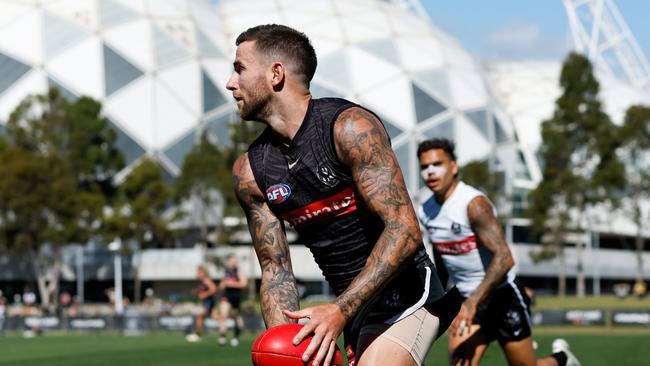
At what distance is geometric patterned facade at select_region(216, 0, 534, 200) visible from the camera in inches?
2874

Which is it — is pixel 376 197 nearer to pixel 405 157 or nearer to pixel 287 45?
pixel 287 45

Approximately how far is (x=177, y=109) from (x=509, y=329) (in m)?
60.6

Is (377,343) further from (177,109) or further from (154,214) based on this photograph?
(177,109)

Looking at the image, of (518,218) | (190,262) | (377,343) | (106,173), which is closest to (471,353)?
(377,343)

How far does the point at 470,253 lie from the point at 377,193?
404cm

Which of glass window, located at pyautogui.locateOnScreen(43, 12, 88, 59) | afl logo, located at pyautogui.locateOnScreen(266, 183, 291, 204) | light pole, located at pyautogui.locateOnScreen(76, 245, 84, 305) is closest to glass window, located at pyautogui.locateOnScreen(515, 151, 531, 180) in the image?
glass window, located at pyautogui.locateOnScreen(43, 12, 88, 59)

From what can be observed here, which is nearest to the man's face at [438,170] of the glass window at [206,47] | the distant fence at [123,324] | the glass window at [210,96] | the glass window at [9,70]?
the distant fence at [123,324]

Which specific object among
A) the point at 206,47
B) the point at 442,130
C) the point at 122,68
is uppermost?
the point at 206,47

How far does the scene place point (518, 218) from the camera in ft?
251

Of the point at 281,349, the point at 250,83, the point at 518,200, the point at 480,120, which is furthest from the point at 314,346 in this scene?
the point at 518,200

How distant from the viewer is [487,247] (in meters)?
8.55

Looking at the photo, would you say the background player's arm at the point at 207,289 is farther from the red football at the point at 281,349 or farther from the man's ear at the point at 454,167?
the red football at the point at 281,349

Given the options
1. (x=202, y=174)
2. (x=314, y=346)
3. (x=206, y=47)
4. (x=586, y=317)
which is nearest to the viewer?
(x=314, y=346)

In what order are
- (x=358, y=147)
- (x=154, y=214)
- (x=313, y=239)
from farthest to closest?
(x=154, y=214), (x=313, y=239), (x=358, y=147)
